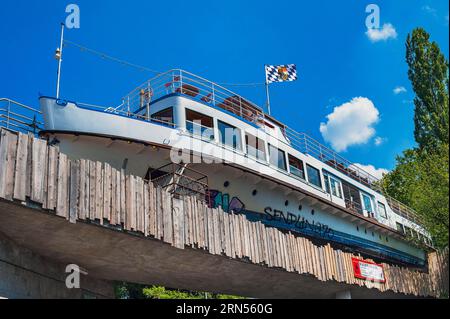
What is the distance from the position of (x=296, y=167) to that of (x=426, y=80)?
42.2 ft

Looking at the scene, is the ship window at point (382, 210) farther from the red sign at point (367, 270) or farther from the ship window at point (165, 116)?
the ship window at point (165, 116)

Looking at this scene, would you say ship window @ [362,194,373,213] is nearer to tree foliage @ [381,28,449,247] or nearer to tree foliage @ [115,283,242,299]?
tree foliage @ [381,28,449,247]

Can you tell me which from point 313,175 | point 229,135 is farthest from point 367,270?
point 229,135

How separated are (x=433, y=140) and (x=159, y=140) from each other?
20.9 meters

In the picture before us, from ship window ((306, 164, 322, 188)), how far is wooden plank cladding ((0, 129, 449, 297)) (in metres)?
7.28

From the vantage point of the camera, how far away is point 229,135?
1917 centimetres

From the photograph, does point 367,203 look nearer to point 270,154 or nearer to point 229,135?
point 270,154

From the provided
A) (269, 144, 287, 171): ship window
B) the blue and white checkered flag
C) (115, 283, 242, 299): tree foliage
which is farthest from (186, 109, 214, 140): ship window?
(115, 283, 242, 299): tree foliage

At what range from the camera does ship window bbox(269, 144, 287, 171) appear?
68.9 ft

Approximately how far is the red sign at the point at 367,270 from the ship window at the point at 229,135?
6.37 m

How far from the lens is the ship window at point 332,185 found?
25275 millimetres

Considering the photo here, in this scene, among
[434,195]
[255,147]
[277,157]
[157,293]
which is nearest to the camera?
[434,195]

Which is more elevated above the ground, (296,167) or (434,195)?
(296,167)
